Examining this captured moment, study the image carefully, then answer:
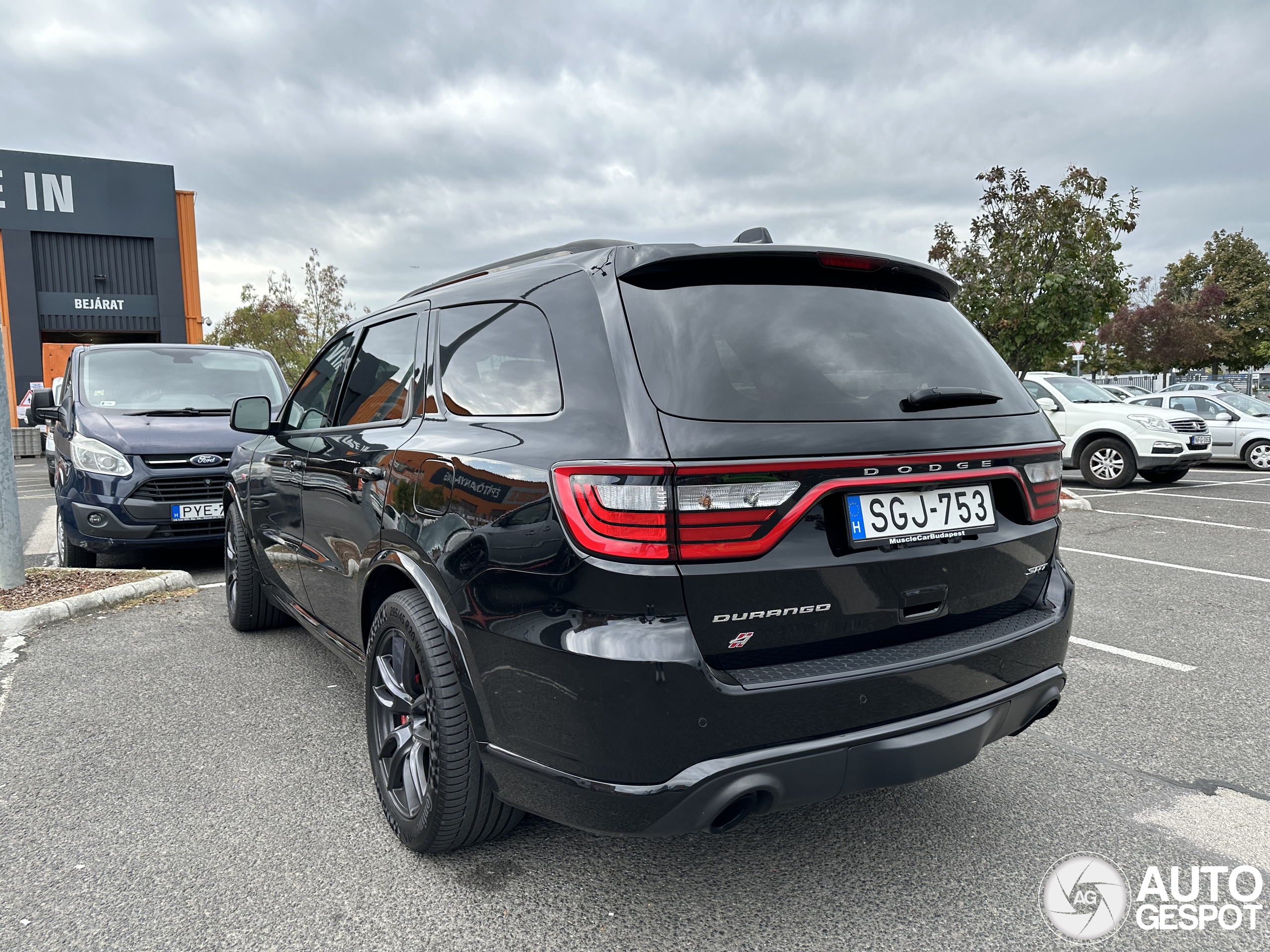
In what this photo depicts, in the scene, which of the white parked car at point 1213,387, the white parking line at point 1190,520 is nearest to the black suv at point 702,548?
the white parking line at point 1190,520

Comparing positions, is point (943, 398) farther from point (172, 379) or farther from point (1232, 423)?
point (1232, 423)

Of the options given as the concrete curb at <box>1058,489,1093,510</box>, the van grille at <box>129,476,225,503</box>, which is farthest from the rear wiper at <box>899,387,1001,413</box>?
the concrete curb at <box>1058,489,1093,510</box>

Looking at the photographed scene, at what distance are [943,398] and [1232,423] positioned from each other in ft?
56.0

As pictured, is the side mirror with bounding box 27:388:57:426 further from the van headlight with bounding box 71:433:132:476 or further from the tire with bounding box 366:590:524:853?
the tire with bounding box 366:590:524:853

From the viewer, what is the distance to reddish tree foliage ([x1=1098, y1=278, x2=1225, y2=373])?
3950cm

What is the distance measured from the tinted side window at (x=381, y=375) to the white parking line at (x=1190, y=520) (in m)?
8.85

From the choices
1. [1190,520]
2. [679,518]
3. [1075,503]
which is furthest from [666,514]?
[1075,503]

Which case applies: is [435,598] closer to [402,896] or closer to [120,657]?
[402,896]

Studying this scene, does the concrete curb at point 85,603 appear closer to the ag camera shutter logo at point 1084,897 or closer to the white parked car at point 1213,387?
the ag camera shutter logo at point 1084,897

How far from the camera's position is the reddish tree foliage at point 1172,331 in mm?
39500

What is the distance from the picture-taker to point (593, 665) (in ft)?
6.16

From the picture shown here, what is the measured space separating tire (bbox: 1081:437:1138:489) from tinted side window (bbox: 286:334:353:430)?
1193cm

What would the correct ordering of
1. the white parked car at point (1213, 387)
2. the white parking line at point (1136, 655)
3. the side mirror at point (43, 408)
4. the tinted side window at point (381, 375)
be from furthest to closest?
1. the white parked car at point (1213, 387)
2. the side mirror at point (43, 408)
3. the white parking line at point (1136, 655)
4. the tinted side window at point (381, 375)

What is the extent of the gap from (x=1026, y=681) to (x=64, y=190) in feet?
122
